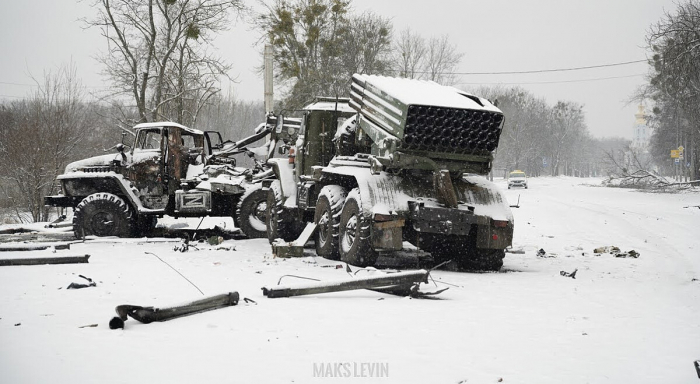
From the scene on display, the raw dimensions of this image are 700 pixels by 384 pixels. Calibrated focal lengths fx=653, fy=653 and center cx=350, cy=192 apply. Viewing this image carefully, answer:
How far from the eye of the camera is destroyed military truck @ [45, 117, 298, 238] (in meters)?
14.9

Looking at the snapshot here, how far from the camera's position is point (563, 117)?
10538 cm

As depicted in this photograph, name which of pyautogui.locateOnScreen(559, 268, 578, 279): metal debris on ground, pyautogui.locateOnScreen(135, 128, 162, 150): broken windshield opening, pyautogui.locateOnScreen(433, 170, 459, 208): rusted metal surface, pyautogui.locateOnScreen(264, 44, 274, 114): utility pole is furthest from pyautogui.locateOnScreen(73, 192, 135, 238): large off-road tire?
pyautogui.locateOnScreen(559, 268, 578, 279): metal debris on ground

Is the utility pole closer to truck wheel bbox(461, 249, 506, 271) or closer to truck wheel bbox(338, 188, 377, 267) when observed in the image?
truck wheel bbox(338, 188, 377, 267)

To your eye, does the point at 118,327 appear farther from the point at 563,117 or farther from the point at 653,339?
the point at 563,117

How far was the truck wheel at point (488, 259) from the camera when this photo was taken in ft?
35.1

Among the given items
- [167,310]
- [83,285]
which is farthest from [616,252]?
[83,285]

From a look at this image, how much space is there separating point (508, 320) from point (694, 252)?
28.1ft

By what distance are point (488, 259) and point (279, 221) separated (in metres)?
4.96

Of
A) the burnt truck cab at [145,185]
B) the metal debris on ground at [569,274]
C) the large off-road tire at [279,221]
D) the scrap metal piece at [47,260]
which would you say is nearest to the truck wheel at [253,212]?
the burnt truck cab at [145,185]

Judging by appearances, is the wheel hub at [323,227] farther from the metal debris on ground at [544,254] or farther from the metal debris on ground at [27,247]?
the metal debris on ground at [27,247]

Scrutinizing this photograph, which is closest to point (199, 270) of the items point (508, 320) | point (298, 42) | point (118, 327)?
point (118, 327)

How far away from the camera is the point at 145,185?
51.5 feet

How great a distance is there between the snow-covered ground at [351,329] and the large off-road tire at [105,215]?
4.33 meters

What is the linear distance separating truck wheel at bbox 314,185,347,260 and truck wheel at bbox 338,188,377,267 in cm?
35
